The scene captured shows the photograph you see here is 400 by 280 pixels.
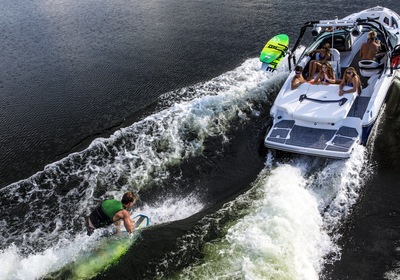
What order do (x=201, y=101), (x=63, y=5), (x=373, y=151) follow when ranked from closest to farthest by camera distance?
(x=373, y=151), (x=201, y=101), (x=63, y=5)

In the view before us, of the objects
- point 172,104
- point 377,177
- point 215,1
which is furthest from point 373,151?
point 215,1

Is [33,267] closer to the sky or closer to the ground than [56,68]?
closer to the ground

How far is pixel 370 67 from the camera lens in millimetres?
11336

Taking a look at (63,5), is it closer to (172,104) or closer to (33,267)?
(172,104)

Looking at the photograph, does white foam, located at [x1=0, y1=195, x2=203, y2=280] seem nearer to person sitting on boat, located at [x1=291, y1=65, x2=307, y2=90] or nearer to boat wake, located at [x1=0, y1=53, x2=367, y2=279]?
boat wake, located at [x1=0, y1=53, x2=367, y2=279]

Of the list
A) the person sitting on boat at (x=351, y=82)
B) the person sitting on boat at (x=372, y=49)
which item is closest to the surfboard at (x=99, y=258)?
the person sitting on boat at (x=351, y=82)

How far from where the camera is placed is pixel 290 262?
6883 mm

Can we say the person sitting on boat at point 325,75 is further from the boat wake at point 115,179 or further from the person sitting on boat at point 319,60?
the boat wake at point 115,179

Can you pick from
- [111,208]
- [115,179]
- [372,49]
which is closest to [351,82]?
[372,49]

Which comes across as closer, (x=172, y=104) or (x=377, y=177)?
(x=377, y=177)

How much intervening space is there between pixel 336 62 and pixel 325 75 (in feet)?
3.72

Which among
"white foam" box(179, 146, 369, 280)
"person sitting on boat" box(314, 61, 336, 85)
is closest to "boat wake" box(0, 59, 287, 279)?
"white foam" box(179, 146, 369, 280)

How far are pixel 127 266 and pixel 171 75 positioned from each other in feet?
31.0

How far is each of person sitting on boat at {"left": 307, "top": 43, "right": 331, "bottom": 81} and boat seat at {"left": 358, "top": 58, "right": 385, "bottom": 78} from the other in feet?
3.50
